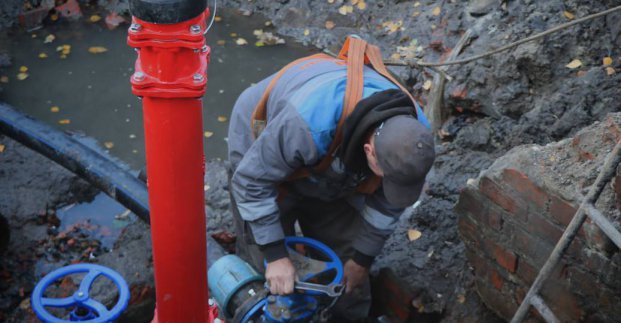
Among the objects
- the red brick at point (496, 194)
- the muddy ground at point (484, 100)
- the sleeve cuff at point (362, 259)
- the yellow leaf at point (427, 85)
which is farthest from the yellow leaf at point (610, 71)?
the sleeve cuff at point (362, 259)

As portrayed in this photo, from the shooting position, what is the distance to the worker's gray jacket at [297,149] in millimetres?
2645

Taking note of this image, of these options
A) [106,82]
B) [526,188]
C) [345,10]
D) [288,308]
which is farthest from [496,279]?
[106,82]

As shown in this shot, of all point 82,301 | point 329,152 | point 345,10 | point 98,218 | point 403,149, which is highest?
point 403,149

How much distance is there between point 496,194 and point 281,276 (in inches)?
43.5

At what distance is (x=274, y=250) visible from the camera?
9.89 ft

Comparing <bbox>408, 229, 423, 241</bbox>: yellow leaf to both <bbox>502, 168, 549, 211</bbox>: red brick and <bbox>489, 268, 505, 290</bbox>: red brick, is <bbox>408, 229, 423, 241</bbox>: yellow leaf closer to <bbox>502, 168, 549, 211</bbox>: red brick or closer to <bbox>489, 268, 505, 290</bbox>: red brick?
<bbox>489, 268, 505, 290</bbox>: red brick

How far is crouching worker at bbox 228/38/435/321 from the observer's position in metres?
2.57

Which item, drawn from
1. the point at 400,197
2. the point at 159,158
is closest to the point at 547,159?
the point at 400,197

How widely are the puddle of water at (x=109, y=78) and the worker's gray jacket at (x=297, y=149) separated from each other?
2.20 m

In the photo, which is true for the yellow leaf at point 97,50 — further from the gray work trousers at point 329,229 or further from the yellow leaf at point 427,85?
the gray work trousers at point 329,229

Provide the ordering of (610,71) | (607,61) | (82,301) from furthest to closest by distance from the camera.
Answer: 1. (607,61)
2. (610,71)
3. (82,301)

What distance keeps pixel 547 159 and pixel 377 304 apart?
1.57 m

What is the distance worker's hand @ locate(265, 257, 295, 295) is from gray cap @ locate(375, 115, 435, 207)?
27.0 inches

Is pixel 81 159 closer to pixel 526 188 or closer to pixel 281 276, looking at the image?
pixel 281 276
